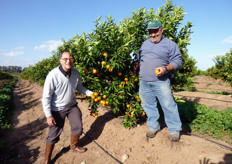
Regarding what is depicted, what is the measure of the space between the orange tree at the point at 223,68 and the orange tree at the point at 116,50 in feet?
24.1

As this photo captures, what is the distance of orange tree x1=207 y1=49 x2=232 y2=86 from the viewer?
8846 millimetres

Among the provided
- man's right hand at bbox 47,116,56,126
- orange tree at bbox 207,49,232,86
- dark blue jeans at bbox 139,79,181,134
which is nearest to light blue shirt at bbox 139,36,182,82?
dark blue jeans at bbox 139,79,181,134

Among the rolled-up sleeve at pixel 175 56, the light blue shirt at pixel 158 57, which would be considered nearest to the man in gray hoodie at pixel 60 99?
the light blue shirt at pixel 158 57

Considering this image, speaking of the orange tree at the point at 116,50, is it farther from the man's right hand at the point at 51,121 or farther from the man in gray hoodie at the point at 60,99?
the man's right hand at the point at 51,121

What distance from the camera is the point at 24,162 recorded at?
120 inches

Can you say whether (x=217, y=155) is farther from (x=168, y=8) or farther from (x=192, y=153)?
(x=168, y=8)

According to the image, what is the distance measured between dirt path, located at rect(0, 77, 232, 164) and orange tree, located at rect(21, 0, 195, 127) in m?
0.46

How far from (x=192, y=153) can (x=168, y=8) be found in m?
2.97

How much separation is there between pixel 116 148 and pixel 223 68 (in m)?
9.80

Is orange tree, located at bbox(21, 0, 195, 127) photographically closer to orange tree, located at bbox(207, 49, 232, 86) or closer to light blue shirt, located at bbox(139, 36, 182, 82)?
light blue shirt, located at bbox(139, 36, 182, 82)

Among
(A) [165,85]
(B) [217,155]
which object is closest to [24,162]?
(A) [165,85]

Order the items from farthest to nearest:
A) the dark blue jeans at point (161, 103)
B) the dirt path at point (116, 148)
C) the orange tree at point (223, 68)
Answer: the orange tree at point (223, 68) < the dark blue jeans at point (161, 103) < the dirt path at point (116, 148)

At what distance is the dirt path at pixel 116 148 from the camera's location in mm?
2477

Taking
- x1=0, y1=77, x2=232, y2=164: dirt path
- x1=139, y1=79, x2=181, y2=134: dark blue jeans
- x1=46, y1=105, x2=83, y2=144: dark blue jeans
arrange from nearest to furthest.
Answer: x1=0, y1=77, x2=232, y2=164: dirt path < x1=139, y1=79, x2=181, y2=134: dark blue jeans < x1=46, y1=105, x2=83, y2=144: dark blue jeans
